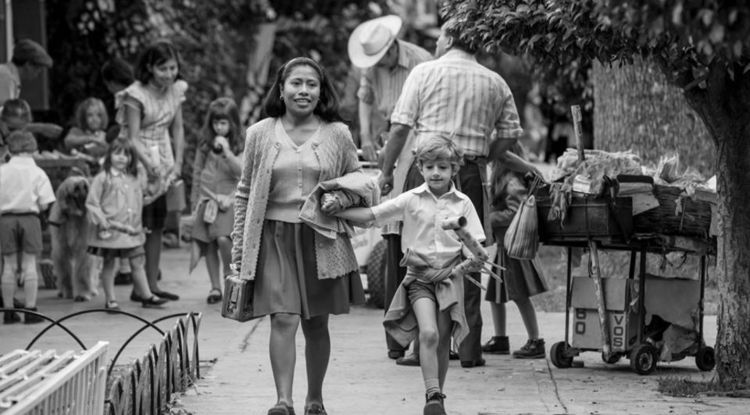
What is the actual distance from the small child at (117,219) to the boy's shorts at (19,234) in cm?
52

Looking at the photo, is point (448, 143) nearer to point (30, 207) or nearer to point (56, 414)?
point (56, 414)

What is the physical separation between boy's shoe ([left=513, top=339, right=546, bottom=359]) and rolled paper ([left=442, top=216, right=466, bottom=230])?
102 inches

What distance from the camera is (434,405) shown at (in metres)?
7.13

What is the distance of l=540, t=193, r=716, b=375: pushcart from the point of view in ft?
28.3

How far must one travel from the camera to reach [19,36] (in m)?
16.2

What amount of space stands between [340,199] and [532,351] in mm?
2895

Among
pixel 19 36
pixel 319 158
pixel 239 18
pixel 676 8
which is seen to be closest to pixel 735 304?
pixel 319 158

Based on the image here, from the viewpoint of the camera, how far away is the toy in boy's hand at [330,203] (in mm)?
6988

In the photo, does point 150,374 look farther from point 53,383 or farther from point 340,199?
point 53,383

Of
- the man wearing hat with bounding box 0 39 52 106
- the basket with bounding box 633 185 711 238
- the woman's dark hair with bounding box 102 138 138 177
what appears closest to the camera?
the basket with bounding box 633 185 711 238

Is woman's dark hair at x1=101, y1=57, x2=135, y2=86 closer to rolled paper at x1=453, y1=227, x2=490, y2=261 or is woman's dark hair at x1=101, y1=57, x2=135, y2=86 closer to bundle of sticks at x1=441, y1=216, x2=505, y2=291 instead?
bundle of sticks at x1=441, y1=216, x2=505, y2=291

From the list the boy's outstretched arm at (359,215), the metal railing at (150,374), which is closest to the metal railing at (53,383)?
the metal railing at (150,374)

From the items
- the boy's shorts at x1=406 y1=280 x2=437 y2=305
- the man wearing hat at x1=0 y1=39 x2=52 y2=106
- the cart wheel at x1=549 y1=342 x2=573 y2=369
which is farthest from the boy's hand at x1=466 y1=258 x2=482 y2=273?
the man wearing hat at x1=0 y1=39 x2=52 y2=106

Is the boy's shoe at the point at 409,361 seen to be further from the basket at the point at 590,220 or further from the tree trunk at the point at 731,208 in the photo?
the tree trunk at the point at 731,208
